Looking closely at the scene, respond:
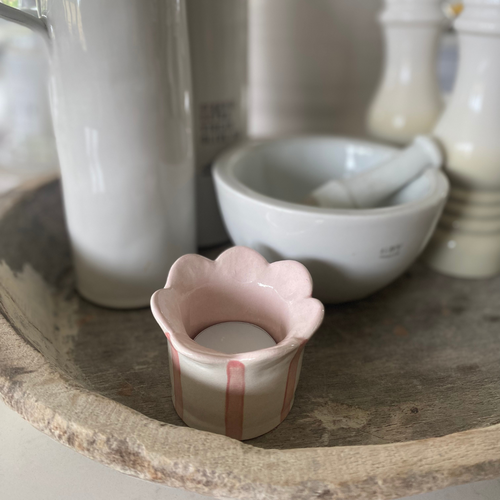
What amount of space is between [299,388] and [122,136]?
261 mm

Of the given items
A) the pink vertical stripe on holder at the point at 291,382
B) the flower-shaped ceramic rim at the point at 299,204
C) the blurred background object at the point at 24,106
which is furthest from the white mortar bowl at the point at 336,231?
the blurred background object at the point at 24,106

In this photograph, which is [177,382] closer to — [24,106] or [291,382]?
[291,382]

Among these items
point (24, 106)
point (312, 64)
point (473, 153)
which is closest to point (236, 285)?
point (473, 153)

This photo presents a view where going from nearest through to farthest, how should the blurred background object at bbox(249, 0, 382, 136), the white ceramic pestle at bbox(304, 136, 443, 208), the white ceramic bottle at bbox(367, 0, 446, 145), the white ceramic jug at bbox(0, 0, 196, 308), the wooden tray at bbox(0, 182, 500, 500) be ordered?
the wooden tray at bbox(0, 182, 500, 500) < the white ceramic jug at bbox(0, 0, 196, 308) < the white ceramic pestle at bbox(304, 136, 443, 208) < the white ceramic bottle at bbox(367, 0, 446, 145) < the blurred background object at bbox(249, 0, 382, 136)

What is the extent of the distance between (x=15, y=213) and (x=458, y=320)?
47 centimetres

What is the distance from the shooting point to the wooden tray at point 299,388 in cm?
27

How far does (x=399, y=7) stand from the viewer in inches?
22.9

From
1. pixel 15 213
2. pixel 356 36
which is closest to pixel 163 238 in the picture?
pixel 15 213

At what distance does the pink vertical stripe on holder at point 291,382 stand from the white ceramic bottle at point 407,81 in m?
0.40

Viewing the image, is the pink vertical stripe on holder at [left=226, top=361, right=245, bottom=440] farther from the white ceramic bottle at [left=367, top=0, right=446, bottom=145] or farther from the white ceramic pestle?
the white ceramic bottle at [left=367, top=0, right=446, bottom=145]

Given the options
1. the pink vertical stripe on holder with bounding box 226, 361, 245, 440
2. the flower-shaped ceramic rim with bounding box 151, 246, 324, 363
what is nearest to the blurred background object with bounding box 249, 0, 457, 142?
the flower-shaped ceramic rim with bounding box 151, 246, 324, 363

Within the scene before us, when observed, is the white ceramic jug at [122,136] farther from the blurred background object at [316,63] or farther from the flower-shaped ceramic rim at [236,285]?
the blurred background object at [316,63]

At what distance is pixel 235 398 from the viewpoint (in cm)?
33

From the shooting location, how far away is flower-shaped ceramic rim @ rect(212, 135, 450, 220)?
414mm
